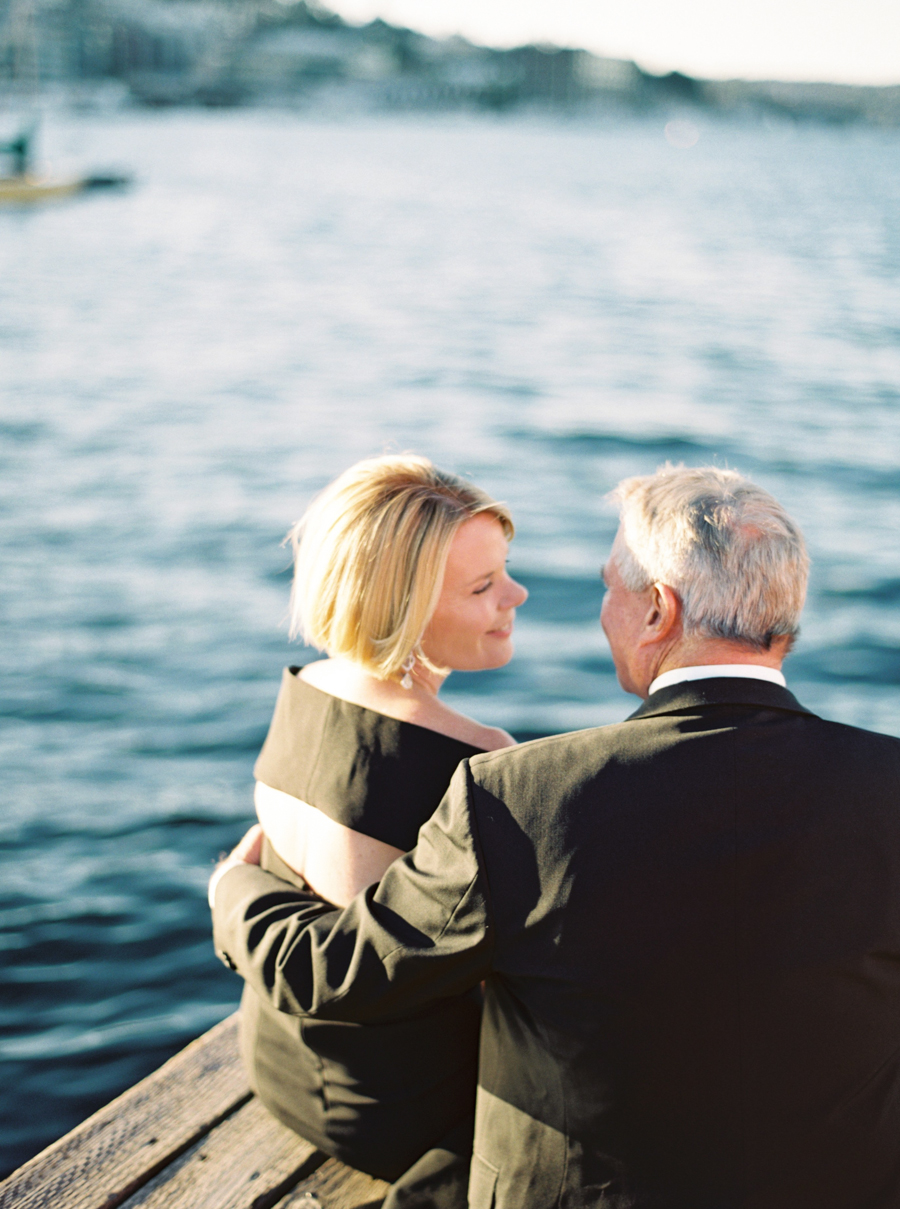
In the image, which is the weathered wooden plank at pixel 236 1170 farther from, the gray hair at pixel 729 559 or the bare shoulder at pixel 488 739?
the gray hair at pixel 729 559

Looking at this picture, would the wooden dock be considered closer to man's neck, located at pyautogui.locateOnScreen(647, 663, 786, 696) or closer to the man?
the man

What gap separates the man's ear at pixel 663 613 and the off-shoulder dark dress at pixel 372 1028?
426mm

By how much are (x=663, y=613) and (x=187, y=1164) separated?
143 centimetres

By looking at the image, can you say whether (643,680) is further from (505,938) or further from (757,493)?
(505,938)

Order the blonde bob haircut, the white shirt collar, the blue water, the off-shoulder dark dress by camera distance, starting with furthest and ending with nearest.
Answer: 1. the blue water
2. the blonde bob haircut
3. the off-shoulder dark dress
4. the white shirt collar

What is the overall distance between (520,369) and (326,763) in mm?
14979

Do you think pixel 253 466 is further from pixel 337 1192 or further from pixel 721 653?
pixel 721 653

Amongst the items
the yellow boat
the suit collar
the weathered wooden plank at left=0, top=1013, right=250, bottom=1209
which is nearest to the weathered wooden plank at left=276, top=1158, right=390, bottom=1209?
the weathered wooden plank at left=0, top=1013, right=250, bottom=1209

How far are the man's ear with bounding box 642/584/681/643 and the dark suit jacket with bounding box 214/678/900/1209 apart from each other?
12cm

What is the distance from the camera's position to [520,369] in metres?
16.5

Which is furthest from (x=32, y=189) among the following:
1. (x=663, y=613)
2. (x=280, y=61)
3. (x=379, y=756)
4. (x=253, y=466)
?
(x=280, y=61)

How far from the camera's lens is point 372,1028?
1894 mm

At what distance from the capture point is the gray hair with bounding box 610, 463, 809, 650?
1.60 meters

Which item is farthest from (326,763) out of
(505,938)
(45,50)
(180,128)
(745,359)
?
(45,50)
